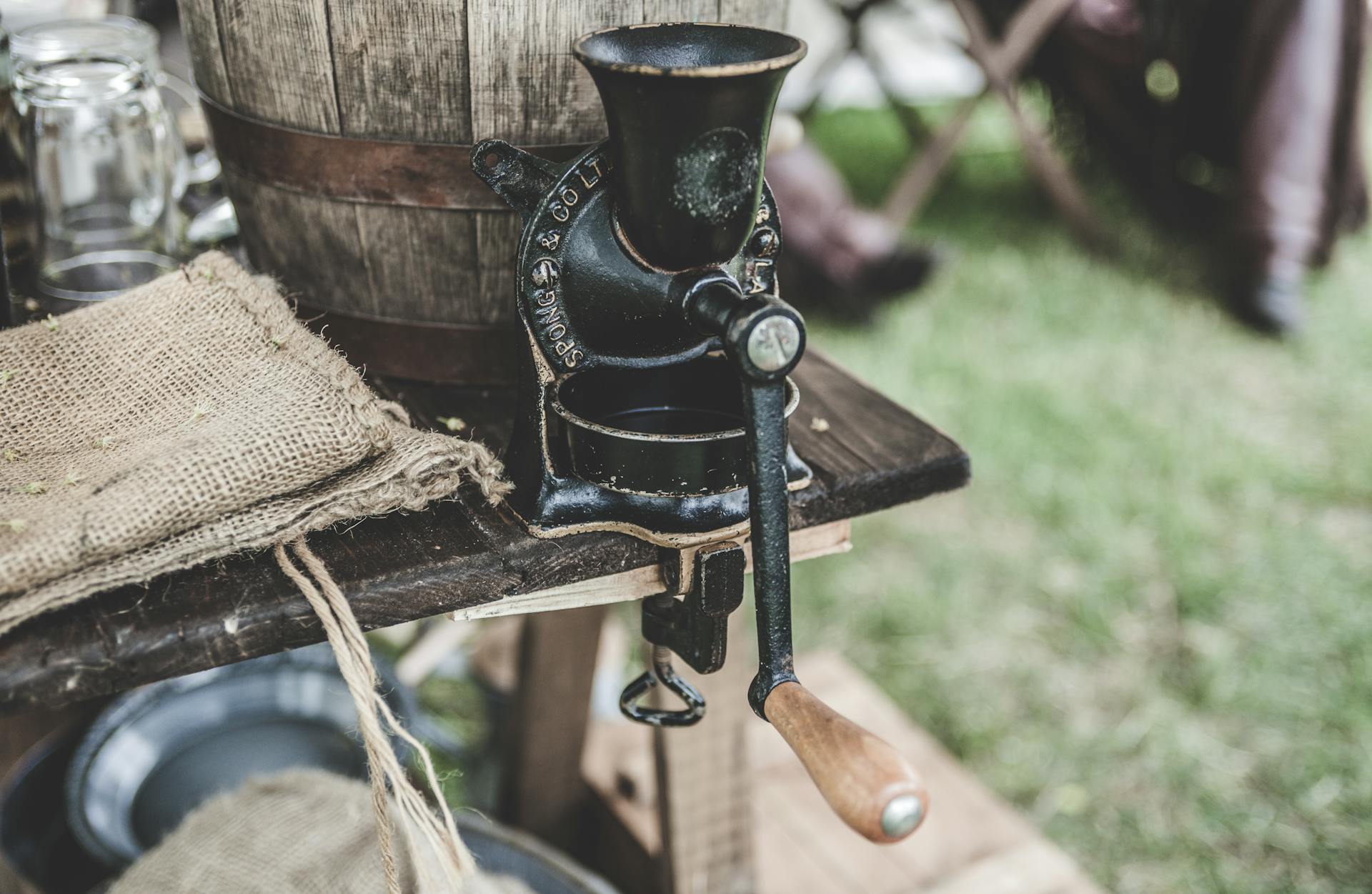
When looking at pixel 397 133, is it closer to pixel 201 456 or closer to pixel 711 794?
pixel 201 456

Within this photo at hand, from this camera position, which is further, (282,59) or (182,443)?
(282,59)

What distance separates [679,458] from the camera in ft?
2.52

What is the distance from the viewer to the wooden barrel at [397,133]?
843 mm

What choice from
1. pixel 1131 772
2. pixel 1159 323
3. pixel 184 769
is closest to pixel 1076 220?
pixel 1159 323

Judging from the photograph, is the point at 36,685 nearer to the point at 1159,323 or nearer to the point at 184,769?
the point at 184,769

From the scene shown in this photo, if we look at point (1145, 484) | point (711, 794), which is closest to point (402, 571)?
point (711, 794)

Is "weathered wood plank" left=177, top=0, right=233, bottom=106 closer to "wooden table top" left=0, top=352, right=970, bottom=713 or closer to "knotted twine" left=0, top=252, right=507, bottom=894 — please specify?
"knotted twine" left=0, top=252, right=507, bottom=894

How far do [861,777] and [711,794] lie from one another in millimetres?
639

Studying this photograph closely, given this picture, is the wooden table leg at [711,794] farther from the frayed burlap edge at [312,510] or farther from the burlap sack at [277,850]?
the frayed burlap edge at [312,510]

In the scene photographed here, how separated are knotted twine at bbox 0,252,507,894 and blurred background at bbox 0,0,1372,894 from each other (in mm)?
599

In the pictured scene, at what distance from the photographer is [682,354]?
86 cm

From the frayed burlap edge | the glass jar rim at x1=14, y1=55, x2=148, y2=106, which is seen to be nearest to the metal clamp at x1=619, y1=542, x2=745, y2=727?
the frayed burlap edge

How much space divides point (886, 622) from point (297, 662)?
1.15m

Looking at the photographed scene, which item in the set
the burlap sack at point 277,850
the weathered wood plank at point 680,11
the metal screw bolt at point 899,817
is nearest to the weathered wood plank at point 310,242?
the weathered wood plank at point 680,11
